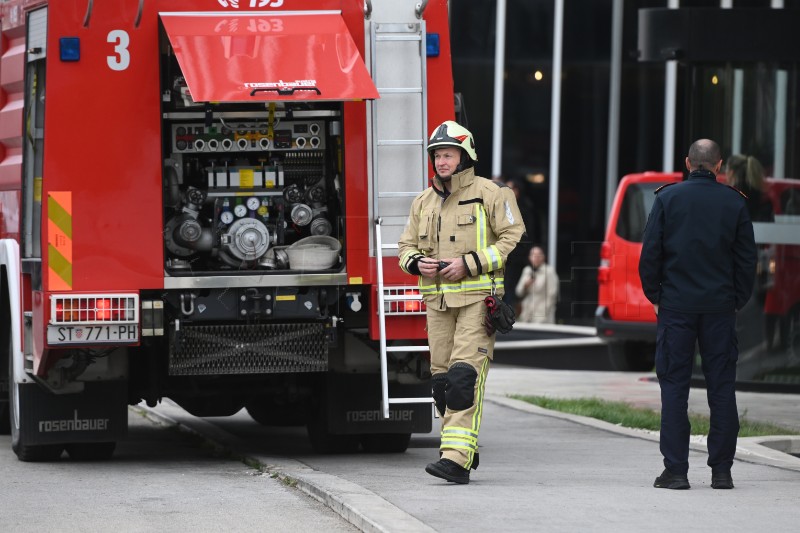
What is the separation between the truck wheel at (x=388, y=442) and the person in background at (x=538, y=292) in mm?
11005

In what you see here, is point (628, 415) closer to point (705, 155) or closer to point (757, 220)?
point (757, 220)

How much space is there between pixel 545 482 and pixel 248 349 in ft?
6.49

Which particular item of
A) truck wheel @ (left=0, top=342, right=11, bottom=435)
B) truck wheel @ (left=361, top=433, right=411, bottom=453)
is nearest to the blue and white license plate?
truck wheel @ (left=361, top=433, right=411, bottom=453)

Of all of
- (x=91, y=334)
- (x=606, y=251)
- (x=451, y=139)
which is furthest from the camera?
(x=606, y=251)

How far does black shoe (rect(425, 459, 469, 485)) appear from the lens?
8.67 m

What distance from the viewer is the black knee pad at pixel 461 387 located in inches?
341

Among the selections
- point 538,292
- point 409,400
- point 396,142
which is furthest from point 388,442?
point 538,292

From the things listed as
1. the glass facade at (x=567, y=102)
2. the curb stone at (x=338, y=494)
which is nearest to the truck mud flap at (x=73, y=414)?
the curb stone at (x=338, y=494)

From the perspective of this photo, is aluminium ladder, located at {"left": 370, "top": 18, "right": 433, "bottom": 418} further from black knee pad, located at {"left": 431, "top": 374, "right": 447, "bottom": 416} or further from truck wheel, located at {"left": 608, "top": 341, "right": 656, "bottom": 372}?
truck wheel, located at {"left": 608, "top": 341, "right": 656, "bottom": 372}

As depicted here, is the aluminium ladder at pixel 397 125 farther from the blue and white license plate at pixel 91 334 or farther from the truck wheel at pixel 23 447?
the truck wheel at pixel 23 447

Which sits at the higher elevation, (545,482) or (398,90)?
(398,90)

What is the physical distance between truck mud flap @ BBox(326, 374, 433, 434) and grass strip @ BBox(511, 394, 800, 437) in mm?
2130

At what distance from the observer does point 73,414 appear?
10.1 meters

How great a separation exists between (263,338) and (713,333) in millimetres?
2702
